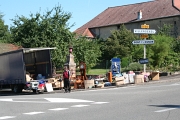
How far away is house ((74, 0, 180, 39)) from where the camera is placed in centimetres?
7194

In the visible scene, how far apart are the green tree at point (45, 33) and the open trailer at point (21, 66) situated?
10110 millimetres

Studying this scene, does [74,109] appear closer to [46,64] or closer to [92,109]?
[92,109]

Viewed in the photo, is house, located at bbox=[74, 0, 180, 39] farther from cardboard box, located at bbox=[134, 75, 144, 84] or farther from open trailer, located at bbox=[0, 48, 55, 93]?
cardboard box, located at bbox=[134, 75, 144, 84]

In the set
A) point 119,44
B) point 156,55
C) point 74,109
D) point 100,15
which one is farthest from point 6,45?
point 100,15

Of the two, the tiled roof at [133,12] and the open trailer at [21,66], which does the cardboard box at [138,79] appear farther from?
the tiled roof at [133,12]

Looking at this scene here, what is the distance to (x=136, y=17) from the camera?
7819 centimetres

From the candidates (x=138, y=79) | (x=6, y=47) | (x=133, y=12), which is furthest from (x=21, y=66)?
(x=133, y=12)

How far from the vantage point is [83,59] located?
42.3 m

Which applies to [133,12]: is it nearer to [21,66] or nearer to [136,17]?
[136,17]

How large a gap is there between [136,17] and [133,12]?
3.36 metres

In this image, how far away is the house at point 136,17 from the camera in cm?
7194

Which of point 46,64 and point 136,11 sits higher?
point 136,11

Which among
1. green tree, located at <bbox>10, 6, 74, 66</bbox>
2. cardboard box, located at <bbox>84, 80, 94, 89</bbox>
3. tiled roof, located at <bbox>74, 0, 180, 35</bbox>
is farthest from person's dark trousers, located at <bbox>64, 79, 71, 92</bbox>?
tiled roof, located at <bbox>74, 0, 180, 35</bbox>

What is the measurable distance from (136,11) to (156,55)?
4124cm
